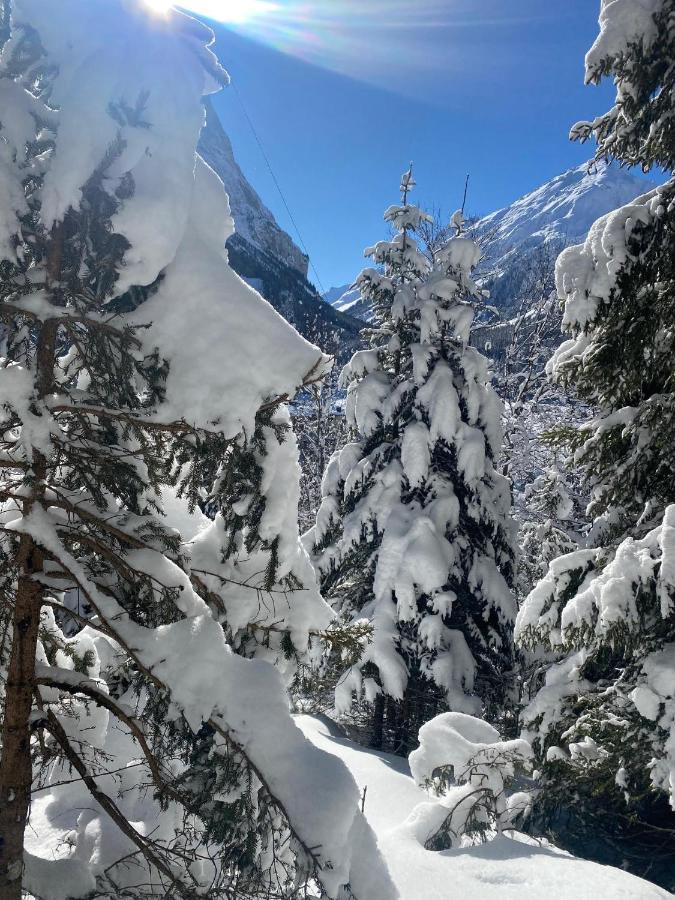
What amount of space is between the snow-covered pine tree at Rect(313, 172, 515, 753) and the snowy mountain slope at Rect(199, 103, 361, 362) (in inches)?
1962

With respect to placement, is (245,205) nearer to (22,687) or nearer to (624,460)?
(624,460)

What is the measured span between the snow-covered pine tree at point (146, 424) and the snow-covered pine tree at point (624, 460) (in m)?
3.01

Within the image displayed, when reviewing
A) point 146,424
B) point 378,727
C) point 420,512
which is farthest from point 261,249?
point 146,424

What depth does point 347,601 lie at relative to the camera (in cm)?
1241

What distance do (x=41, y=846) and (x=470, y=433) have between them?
9189 mm

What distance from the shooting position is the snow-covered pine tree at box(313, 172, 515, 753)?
10852 mm

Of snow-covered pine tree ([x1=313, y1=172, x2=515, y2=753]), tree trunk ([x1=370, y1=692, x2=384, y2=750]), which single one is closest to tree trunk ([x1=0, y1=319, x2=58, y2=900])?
snow-covered pine tree ([x1=313, y1=172, x2=515, y2=753])

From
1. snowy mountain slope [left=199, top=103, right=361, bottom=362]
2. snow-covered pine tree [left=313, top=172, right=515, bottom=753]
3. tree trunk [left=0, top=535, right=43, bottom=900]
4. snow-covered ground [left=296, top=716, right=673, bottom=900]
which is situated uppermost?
snowy mountain slope [left=199, top=103, right=361, bottom=362]

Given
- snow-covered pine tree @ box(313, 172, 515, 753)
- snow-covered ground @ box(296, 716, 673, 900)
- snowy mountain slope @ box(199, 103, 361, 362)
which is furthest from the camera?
snowy mountain slope @ box(199, 103, 361, 362)

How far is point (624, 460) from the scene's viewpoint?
5688 mm

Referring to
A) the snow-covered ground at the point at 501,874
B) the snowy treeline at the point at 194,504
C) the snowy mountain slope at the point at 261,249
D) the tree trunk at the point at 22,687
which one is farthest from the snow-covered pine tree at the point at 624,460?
the snowy mountain slope at the point at 261,249

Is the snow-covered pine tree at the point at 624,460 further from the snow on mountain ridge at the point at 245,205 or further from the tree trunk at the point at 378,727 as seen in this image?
the snow on mountain ridge at the point at 245,205

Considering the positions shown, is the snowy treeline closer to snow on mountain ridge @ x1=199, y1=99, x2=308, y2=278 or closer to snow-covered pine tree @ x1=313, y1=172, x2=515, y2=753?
snow-covered pine tree @ x1=313, y1=172, x2=515, y2=753

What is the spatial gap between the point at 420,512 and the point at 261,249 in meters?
Result: 92.9
